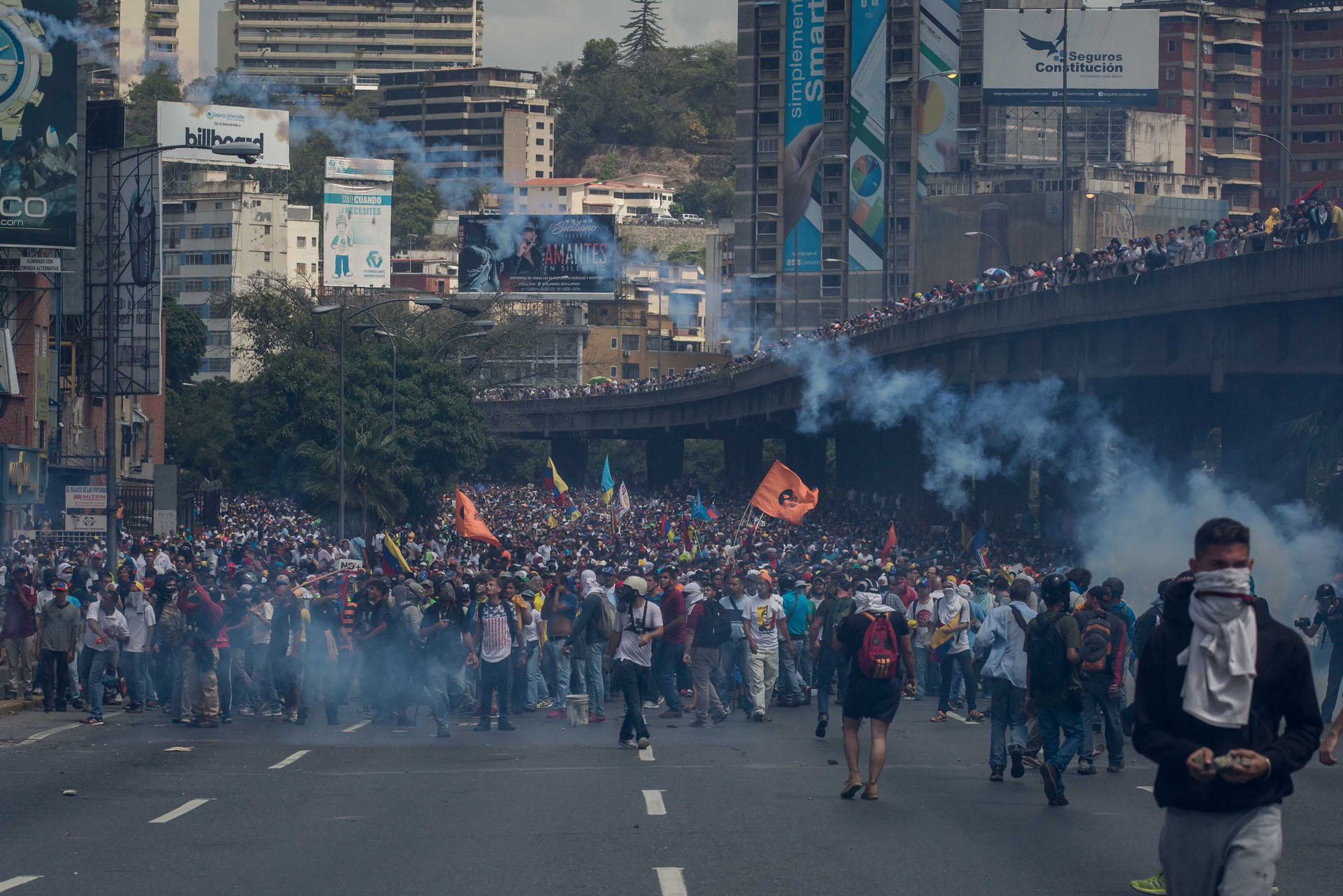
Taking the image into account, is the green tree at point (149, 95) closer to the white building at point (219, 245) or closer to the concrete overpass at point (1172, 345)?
the white building at point (219, 245)

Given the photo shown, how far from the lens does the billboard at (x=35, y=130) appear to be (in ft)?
132

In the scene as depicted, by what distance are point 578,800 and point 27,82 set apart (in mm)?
33512

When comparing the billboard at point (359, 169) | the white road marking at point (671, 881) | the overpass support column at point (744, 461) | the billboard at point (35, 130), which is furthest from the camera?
the billboard at point (359, 169)

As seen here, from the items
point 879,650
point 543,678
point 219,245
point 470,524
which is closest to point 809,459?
point 470,524

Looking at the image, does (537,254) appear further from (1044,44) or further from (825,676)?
(825,676)

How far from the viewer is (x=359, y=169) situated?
120438mm

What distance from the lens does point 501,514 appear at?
5712 centimetres

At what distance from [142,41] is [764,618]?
165 m

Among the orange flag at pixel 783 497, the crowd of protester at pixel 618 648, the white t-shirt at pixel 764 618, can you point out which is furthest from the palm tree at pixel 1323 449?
the white t-shirt at pixel 764 618

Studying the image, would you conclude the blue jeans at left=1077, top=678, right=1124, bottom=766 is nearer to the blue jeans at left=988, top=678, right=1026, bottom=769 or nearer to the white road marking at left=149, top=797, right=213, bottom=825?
the blue jeans at left=988, top=678, right=1026, bottom=769

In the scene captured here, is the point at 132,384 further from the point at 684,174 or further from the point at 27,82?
the point at 684,174

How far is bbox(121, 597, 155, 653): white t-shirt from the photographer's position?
65.7ft

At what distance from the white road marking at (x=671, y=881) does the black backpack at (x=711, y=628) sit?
8705 mm

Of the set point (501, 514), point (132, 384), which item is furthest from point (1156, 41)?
point (132, 384)
